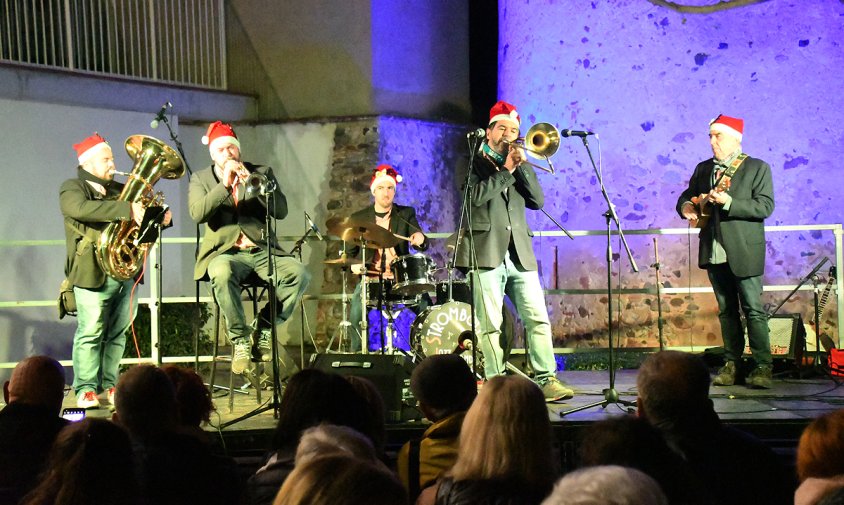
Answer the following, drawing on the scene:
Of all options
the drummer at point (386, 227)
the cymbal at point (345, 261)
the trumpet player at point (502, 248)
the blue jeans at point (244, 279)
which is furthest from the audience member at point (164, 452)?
the drummer at point (386, 227)

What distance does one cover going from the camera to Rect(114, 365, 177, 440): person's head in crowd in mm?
3422

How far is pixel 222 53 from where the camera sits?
12758 mm

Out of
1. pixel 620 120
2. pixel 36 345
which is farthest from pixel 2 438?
pixel 620 120

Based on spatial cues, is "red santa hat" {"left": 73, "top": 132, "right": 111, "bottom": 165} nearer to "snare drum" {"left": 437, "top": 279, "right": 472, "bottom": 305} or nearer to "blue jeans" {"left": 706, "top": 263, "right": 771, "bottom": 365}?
"snare drum" {"left": 437, "top": 279, "right": 472, "bottom": 305}

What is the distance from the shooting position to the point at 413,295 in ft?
25.9

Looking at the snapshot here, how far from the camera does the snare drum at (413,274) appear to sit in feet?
24.7

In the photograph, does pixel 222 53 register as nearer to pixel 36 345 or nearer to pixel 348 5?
pixel 348 5

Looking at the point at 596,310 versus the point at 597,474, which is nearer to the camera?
the point at 597,474

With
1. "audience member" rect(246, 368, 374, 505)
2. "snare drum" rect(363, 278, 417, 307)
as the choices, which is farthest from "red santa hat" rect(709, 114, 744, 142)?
"audience member" rect(246, 368, 374, 505)

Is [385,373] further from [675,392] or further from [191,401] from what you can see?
[675,392]

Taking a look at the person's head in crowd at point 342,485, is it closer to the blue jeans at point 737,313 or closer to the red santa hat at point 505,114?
the red santa hat at point 505,114

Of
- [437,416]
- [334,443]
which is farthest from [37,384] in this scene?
[334,443]

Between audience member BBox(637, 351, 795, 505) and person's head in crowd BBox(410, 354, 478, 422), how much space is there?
2.51 ft

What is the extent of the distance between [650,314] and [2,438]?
822 centimetres
